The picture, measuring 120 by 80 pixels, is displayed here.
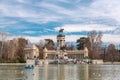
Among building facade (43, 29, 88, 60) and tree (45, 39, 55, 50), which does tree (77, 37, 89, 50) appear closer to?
building facade (43, 29, 88, 60)

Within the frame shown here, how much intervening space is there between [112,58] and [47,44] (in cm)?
3680

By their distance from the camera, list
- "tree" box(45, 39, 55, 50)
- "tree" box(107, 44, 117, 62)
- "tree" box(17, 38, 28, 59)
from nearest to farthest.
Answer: "tree" box(17, 38, 28, 59)
"tree" box(107, 44, 117, 62)
"tree" box(45, 39, 55, 50)

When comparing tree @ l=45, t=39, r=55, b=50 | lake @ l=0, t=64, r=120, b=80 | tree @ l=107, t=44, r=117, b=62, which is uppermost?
tree @ l=45, t=39, r=55, b=50

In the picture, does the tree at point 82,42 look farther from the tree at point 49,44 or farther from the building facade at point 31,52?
the building facade at point 31,52

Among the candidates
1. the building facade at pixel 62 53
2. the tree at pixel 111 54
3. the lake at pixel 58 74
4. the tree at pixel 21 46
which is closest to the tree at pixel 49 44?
the building facade at pixel 62 53

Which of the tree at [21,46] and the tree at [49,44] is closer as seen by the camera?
the tree at [21,46]

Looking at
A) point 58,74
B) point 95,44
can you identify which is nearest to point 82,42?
point 95,44

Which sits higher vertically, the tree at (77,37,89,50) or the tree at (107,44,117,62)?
the tree at (77,37,89,50)

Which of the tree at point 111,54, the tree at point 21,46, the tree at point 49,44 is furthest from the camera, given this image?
the tree at point 49,44

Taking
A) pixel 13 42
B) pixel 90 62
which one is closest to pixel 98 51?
pixel 90 62

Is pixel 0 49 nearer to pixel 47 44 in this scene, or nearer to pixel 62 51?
pixel 62 51

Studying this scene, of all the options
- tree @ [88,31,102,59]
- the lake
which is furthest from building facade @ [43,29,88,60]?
the lake

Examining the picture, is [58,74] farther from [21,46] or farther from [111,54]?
[111,54]

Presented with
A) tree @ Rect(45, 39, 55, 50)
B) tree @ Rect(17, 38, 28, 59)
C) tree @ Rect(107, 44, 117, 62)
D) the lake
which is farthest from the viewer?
tree @ Rect(45, 39, 55, 50)
